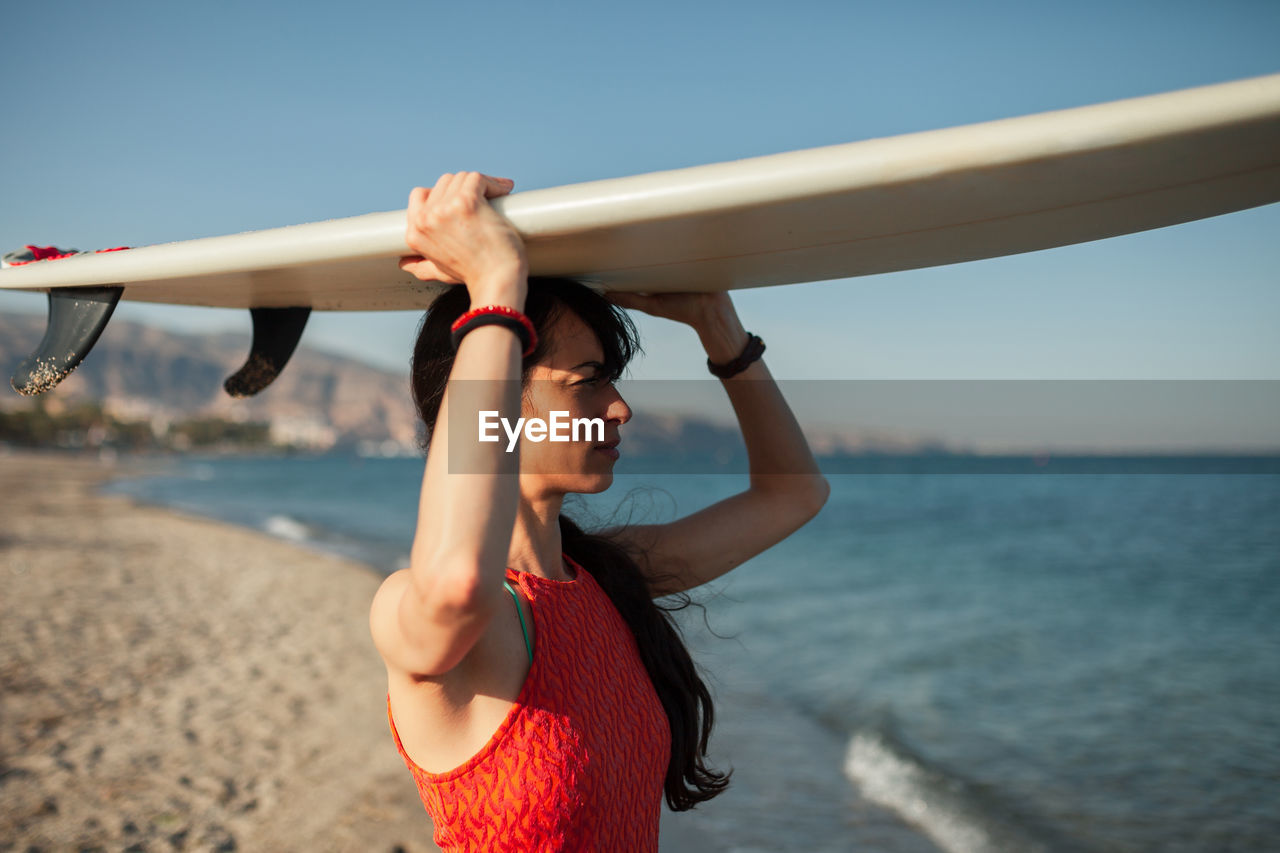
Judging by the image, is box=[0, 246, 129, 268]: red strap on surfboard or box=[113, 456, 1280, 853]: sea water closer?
box=[0, 246, 129, 268]: red strap on surfboard

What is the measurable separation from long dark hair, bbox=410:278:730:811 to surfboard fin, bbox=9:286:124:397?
2.07 feet

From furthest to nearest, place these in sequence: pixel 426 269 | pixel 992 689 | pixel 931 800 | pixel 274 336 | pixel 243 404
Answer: pixel 243 404, pixel 992 689, pixel 931 800, pixel 274 336, pixel 426 269

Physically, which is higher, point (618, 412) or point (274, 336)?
point (274, 336)

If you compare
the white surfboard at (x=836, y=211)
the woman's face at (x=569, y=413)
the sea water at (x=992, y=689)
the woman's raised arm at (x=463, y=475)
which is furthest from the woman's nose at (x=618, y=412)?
the sea water at (x=992, y=689)

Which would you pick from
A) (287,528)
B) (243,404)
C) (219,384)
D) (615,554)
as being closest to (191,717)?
(615,554)

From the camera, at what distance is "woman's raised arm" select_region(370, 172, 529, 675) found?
0.96 m

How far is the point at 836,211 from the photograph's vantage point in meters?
1.37

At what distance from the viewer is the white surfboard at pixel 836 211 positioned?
1.16 metres

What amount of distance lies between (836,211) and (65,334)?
1494mm

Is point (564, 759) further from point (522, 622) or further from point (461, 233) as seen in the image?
point (461, 233)

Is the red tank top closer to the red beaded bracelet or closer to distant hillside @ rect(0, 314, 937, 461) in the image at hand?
the red beaded bracelet

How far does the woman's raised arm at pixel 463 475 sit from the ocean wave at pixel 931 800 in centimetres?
450

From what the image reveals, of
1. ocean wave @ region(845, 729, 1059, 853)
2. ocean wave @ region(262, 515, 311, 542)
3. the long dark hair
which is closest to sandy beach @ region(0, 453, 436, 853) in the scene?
ocean wave @ region(845, 729, 1059, 853)

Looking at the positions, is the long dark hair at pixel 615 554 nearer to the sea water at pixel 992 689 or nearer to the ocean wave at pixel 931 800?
the sea water at pixel 992 689
